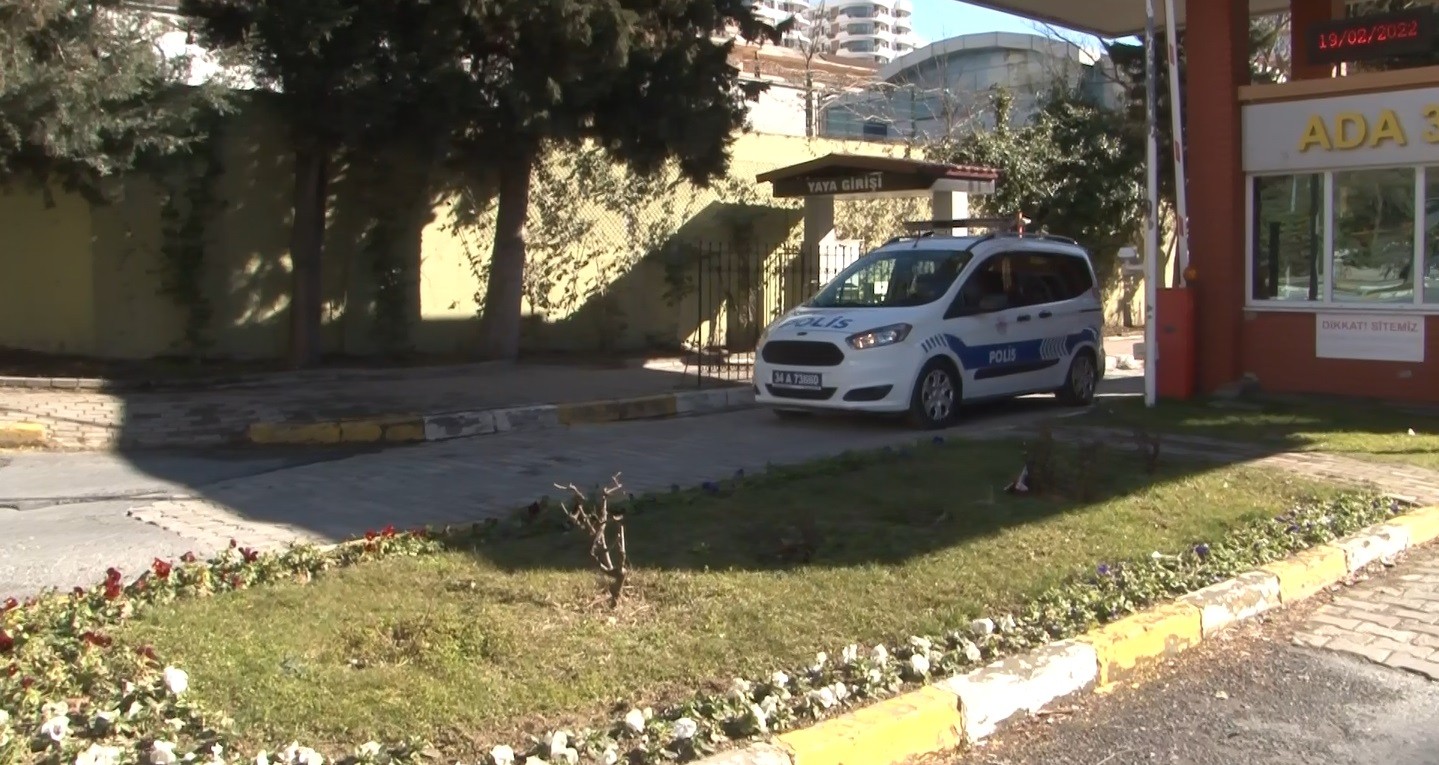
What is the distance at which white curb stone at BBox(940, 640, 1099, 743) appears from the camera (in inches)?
210

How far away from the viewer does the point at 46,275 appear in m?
15.5

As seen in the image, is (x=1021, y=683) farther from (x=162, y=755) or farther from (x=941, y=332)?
(x=941, y=332)

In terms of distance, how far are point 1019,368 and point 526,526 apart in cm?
739

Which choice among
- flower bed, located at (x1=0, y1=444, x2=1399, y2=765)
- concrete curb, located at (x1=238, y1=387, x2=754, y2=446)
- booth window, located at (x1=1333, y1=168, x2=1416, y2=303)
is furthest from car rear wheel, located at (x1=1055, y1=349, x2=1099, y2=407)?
flower bed, located at (x1=0, y1=444, x2=1399, y2=765)

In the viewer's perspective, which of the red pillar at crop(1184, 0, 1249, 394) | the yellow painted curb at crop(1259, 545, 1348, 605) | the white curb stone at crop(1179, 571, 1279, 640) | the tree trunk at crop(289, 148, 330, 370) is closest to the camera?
the white curb stone at crop(1179, 571, 1279, 640)

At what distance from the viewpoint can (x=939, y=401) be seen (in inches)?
514

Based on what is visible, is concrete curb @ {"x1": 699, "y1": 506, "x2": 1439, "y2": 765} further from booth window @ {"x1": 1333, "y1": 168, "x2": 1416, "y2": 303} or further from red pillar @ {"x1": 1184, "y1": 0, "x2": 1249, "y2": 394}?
red pillar @ {"x1": 1184, "y1": 0, "x2": 1249, "y2": 394}

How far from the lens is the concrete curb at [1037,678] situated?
4.86 metres

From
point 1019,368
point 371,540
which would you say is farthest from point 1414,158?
point 371,540

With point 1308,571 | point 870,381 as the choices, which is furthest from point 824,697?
point 870,381

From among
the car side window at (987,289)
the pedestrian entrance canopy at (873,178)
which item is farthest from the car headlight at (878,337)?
the pedestrian entrance canopy at (873,178)

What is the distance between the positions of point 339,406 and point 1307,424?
8.98m

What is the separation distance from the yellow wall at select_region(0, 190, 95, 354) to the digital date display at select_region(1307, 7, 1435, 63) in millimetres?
13082

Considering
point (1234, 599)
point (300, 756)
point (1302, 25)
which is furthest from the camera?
point (1302, 25)
